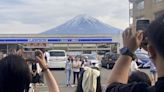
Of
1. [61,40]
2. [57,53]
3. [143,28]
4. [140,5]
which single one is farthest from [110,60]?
[140,5]

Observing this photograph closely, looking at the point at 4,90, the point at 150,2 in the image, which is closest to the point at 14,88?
the point at 4,90

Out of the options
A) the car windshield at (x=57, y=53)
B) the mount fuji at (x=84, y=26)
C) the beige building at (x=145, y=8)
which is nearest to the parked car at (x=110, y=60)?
the car windshield at (x=57, y=53)

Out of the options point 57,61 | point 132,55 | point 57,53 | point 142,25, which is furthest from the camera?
point 57,53

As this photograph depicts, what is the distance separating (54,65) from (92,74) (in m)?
27.6

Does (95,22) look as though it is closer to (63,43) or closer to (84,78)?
(63,43)

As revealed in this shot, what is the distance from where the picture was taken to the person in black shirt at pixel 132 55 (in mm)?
2426

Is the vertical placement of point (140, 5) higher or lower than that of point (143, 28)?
higher

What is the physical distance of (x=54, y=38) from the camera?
5425 cm

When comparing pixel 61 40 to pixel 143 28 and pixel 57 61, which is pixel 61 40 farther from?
pixel 143 28

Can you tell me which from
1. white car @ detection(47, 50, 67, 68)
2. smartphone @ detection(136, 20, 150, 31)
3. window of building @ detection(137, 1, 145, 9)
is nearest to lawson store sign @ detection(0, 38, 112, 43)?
white car @ detection(47, 50, 67, 68)

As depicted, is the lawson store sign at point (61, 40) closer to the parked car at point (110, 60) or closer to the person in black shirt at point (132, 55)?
the parked car at point (110, 60)

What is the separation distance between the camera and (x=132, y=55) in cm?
271

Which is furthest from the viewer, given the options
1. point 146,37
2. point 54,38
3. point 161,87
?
point 54,38

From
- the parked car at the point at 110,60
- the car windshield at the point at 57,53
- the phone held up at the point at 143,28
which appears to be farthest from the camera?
the parked car at the point at 110,60
